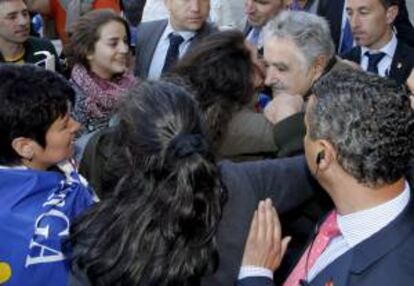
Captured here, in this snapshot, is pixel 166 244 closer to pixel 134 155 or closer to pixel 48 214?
pixel 134 155

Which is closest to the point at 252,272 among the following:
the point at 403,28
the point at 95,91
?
the point at 95,91

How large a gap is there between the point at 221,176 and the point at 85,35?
249 cm

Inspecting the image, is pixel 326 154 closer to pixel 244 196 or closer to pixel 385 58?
pixel 244 196

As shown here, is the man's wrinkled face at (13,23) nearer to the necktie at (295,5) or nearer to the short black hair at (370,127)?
the necktie at (295,5)

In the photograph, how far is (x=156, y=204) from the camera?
153 centimetres

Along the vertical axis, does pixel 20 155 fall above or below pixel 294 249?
above

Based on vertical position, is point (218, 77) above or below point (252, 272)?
above

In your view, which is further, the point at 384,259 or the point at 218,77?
the point at 218,77

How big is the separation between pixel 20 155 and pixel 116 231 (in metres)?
0.74

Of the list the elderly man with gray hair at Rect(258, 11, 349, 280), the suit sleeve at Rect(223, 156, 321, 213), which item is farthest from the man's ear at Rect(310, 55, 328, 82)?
the suit sleeve at Rect(223, 156, 321, 213)

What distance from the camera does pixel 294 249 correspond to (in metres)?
2.13

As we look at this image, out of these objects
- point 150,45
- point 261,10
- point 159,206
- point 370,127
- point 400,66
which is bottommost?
point 400,66

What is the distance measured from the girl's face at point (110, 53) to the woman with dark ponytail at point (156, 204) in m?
2.22

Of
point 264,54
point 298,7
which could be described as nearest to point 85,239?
point 264,54
